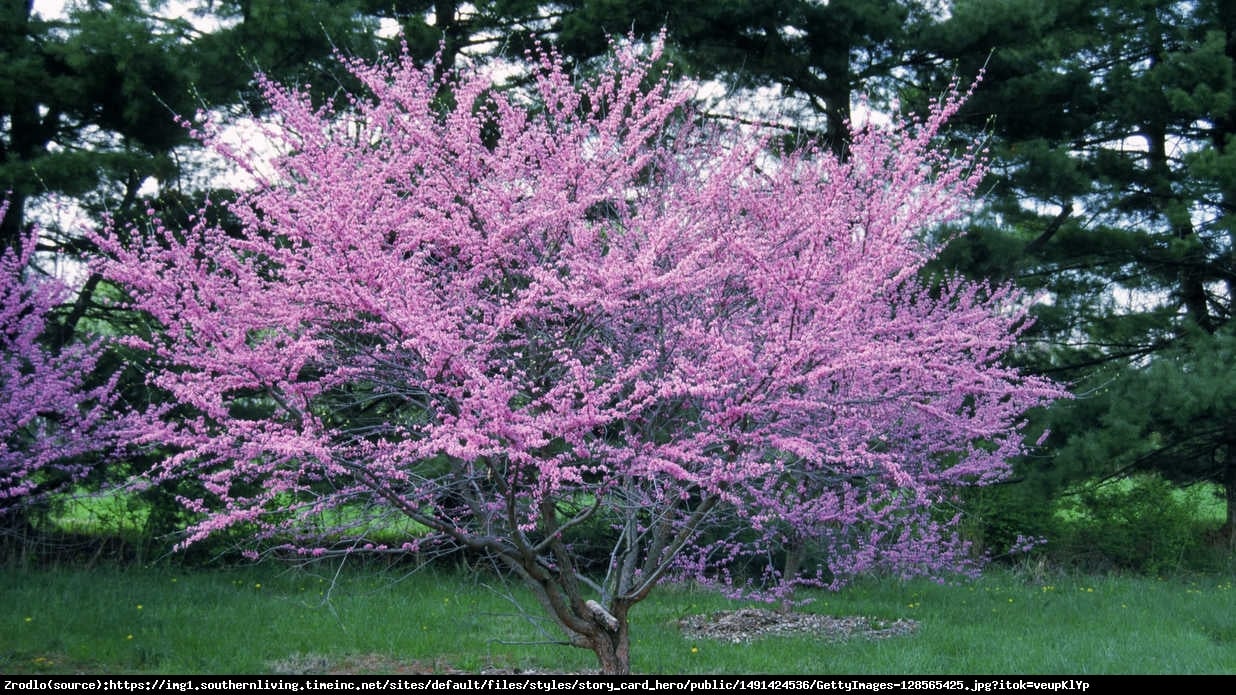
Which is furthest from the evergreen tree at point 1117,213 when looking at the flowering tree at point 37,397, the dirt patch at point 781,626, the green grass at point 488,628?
the flowering tree at point 37,397

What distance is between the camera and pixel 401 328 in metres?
4.31

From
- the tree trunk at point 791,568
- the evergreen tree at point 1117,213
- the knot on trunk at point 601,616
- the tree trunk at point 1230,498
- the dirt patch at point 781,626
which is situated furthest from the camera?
the tree trunk at point 1230,498

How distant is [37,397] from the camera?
24.6 feet

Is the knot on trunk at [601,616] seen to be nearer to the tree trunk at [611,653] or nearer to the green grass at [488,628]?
the tree trunk at [611,653]

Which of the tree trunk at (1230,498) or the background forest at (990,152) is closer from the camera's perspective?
the background forest at (990,152)

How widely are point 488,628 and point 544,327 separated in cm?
326

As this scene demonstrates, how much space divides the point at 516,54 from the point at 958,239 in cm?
532

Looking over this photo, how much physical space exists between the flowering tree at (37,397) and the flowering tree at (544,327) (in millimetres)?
2478

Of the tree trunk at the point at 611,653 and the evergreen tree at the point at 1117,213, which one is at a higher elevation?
the evergreen tree at the point at 1117,213

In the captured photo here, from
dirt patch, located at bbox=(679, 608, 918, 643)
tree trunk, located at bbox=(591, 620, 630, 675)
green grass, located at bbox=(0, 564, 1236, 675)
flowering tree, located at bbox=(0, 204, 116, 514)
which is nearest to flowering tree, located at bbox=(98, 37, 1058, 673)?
tree trunk, located at bbox=(591, 620, 630, 675)

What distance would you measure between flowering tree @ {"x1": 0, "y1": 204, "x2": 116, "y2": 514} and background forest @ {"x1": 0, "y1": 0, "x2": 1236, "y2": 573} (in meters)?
0.26

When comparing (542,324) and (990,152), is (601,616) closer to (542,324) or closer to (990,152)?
(542,324)

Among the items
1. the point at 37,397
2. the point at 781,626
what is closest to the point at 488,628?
the point at 781,626

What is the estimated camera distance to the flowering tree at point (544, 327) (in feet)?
14.4
